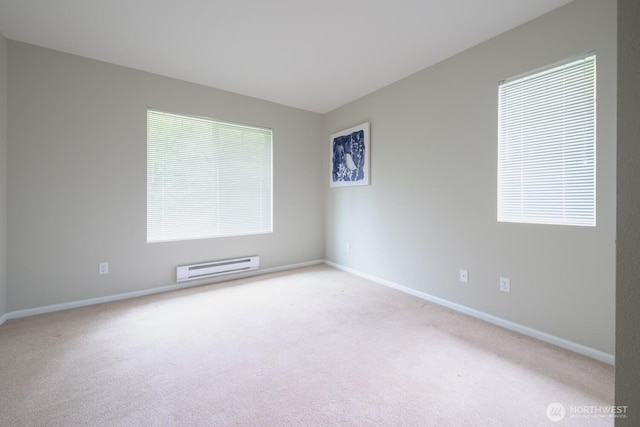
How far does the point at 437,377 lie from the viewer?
168cm

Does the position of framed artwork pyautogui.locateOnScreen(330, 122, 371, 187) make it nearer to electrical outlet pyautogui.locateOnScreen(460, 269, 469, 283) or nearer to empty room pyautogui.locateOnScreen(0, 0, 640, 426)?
empty room pyautogui.locateOnScreen(0, 0, 640, 426)

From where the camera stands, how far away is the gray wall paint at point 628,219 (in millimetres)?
630

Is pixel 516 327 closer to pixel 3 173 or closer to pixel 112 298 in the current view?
pixel 112 298

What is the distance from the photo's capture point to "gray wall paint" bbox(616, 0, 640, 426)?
24.8 inches

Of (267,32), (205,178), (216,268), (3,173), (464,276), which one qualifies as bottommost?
(216,268)

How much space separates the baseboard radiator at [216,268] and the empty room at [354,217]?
3 cm

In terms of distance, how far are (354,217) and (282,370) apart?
100 inches

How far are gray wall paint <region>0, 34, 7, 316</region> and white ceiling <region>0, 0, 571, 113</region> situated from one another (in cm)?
26

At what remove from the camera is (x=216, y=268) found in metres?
3.53

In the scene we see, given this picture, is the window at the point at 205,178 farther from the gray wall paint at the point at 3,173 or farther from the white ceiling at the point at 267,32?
the gray wall paint at the point at 3,173

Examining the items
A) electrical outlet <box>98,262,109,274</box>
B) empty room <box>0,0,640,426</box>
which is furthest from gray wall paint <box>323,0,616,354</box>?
electrical outlet <box>98,262,109,274</box>

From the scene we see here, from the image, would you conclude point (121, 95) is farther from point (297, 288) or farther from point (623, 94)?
point (623, 94)

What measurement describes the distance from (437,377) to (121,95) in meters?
3.89

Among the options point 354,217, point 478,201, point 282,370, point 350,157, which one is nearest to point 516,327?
point 478,201
